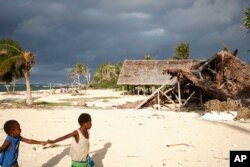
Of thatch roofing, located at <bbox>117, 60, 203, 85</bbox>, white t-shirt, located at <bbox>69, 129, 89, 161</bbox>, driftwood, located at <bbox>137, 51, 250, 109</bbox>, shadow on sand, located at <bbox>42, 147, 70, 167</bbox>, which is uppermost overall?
thatch roofing, located at <bbox>117, 60, 203, 85</bbox>

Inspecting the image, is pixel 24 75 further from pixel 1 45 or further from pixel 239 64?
pixel 239 64

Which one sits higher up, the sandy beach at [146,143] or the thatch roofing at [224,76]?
the thatch roofing at [224,76]

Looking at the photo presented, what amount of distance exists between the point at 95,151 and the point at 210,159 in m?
2.91

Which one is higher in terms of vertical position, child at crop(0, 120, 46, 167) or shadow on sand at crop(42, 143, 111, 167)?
child at crop(0, 120, 46, 167)

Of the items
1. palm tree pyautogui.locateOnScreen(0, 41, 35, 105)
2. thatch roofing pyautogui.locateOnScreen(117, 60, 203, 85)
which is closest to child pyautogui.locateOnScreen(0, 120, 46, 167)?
palm tree pyautogui.locateOnScreen(0, 41, 35, 105)

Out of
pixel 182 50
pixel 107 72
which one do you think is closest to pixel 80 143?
pixel 182 50

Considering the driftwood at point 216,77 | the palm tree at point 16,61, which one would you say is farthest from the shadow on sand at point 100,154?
the palm tree at point 16,61

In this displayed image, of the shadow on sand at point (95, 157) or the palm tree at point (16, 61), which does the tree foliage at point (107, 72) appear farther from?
the shadow on sand at point (95, 157)

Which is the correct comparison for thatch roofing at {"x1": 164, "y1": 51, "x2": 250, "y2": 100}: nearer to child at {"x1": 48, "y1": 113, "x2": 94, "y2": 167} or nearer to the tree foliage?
child at {"x1": 48, "y1": 113, "x2": 94, "y2": 167}

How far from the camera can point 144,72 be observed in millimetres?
45094

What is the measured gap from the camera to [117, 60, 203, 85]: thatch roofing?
44094mm

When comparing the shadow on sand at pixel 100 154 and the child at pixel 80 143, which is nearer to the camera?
the child at pixel 80 143

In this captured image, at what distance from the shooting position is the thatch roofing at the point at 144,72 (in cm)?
4409

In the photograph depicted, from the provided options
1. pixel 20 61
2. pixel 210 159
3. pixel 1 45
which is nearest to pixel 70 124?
pixel 210 159
